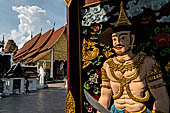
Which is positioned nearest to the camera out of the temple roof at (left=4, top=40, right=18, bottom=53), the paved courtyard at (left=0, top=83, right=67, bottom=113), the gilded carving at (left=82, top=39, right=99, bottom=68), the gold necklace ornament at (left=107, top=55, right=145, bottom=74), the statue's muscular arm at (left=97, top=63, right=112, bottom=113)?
the gold necklace ornament at (left=107, top=55, right=145, bottom=74)

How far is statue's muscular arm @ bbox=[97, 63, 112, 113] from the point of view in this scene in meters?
3.31

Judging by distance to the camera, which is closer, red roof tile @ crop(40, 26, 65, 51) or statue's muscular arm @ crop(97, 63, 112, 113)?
statue's muscular arm @ crop(97, 63, 112, 113)

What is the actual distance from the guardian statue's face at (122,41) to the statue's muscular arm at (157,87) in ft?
1.77

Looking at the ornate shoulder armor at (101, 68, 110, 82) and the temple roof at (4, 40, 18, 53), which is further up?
the temple roof at (4, 40, 18, 53)

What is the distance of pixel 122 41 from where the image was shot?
10.2ft

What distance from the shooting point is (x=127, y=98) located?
3.03 metres

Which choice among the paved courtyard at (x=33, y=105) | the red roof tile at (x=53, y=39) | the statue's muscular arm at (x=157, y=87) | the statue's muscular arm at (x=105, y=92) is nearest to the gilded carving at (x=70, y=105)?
the statue's muscular arm at (x=105, y=92)

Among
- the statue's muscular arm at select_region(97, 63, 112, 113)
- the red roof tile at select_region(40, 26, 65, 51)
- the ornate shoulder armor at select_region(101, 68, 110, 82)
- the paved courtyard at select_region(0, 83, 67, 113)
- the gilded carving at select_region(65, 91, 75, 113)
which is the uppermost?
the red roof tile at select_region(40, 26, 65, 51)

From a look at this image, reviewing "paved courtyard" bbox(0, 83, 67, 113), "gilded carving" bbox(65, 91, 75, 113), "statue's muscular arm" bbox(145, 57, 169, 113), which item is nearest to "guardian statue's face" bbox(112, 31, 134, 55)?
"statue's muscular arm" bbox(145, 57, 169, 113)

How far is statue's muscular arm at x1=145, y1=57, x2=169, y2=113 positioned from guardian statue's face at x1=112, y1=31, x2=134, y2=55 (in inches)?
21.3

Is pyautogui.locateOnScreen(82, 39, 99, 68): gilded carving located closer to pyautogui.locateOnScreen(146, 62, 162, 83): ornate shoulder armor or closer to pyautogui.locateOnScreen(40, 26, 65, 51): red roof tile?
pyautogui.locateOnScreen(146, 62, 162, 83): ornate shoulder armor

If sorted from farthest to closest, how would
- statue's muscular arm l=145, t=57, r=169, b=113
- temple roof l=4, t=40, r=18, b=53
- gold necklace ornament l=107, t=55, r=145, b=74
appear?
temple roof l=4, t=40, r=18, b=53 → gold necklace ornament l=107, t=55, r=145, b=74 → statue's muscular arm l=145, t=57, r=169, b=113

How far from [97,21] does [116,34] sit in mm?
649

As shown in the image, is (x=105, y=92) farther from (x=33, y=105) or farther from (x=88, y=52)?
(x=33, y=105)
